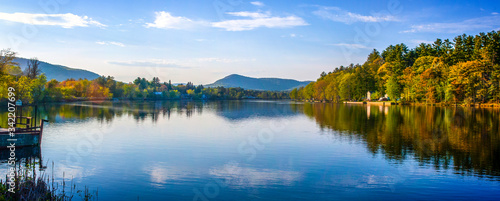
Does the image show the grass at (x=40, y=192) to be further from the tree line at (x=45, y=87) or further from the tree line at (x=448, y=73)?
the tree line at (x=448, y=73)

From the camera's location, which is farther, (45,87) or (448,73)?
(45,87)

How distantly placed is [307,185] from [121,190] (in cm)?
689

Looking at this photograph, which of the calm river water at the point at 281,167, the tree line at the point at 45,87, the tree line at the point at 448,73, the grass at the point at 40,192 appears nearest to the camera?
the grass at the point at 40,192

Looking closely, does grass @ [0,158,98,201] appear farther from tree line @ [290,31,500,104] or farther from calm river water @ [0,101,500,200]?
tree line @ [290,31,500,104]

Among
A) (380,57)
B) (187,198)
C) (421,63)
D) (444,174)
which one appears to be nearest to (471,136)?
(444,174)

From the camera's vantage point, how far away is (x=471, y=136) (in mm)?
24016

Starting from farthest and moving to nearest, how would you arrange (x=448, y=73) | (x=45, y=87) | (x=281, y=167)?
(x=45, y=87)
(x=448, y=73)
(x=281, y=167)

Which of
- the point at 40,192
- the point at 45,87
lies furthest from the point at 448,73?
the point at 45,87
